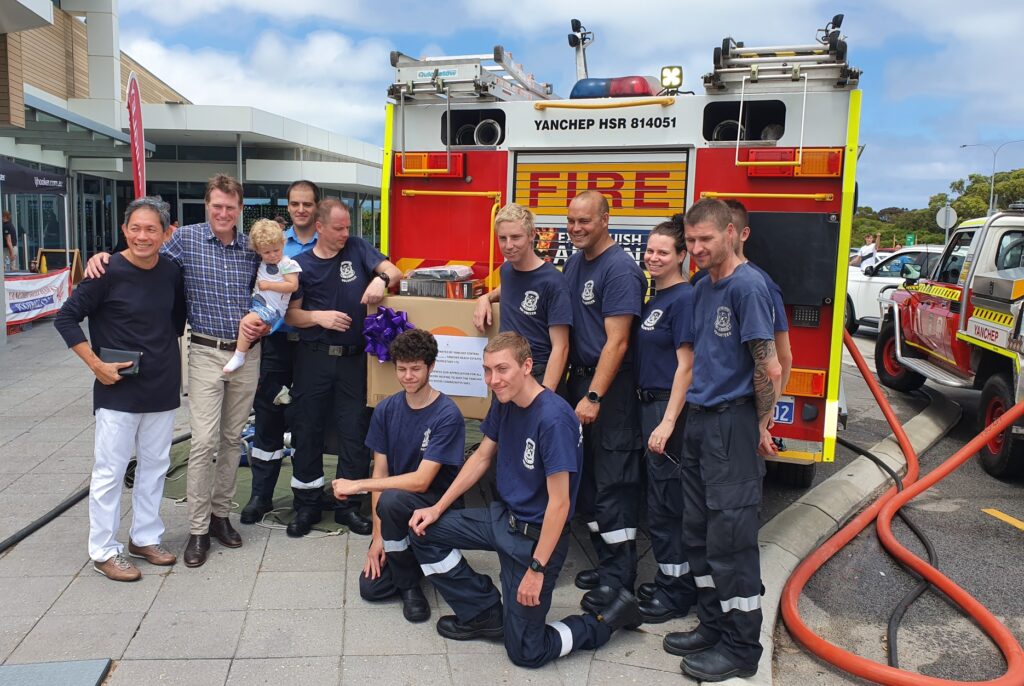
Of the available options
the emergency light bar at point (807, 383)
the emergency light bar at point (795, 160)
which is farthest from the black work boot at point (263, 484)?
the emergency light bar at point (795, 160)

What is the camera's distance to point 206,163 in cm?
2998

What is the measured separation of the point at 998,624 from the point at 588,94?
13.0 feet

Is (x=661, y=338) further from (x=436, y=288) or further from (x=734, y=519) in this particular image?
(x=436, y=288)

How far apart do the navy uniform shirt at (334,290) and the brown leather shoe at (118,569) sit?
1552mm

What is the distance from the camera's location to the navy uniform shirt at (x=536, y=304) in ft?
14.1

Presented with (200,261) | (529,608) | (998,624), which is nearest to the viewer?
(529,608)

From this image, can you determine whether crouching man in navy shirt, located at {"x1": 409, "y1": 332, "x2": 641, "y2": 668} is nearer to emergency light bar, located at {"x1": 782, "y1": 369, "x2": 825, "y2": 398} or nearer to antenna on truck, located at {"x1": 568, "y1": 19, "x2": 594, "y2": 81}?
emergency light bar, located at {"x1": 782, "y1": 369, "x2": 825, "y2": 398}

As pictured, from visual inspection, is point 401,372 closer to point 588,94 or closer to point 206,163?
point 588,94

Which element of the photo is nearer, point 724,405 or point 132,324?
point 724,405

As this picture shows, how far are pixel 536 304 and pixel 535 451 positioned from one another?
101 centimetres

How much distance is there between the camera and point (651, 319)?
13.9 feet

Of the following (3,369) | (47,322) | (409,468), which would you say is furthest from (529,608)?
(47,322)

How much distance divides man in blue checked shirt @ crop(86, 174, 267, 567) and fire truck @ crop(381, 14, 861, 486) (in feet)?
4.44

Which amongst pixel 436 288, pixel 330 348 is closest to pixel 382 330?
pixel 330 348
